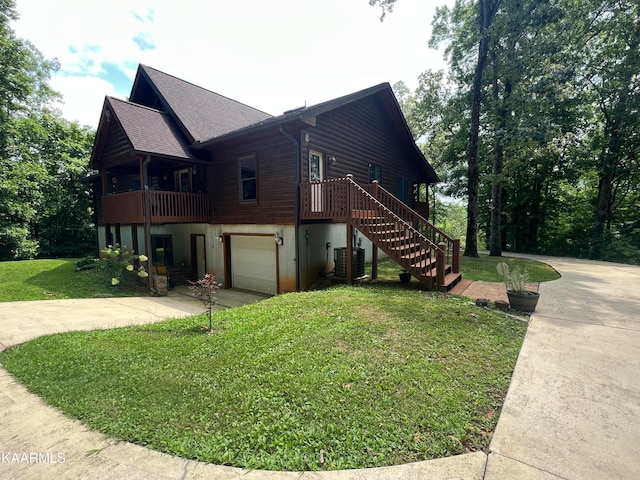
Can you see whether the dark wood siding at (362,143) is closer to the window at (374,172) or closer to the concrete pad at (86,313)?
the window at (374,172)

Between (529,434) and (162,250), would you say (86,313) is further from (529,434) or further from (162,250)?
(529,434)

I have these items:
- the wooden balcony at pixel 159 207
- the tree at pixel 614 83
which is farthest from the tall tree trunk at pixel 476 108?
the wooden balcony at pixel 159 207

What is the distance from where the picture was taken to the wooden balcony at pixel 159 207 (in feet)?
30.1

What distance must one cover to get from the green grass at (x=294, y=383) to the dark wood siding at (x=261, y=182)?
441 cm

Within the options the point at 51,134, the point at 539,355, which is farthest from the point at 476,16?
the point at 51,134

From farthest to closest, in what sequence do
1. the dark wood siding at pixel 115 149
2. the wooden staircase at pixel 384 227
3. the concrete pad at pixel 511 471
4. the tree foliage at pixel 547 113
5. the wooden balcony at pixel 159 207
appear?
the tree foliage at pixel 547 113 < the dark wood siding at pixel 115 149 < the wooden balcony at pixel 159 207 < the wooden staircase at pixel 384 227 < the concrete pad at pixel 511 471

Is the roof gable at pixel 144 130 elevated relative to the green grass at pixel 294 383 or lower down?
elevated

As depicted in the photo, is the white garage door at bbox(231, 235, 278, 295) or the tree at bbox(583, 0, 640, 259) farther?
the tree at bbox(583, 0, 640, 259)

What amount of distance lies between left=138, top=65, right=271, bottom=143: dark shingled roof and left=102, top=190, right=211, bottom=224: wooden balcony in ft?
6.83

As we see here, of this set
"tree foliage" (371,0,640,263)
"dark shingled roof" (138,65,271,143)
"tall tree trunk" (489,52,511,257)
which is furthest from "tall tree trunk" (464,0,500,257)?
"dark shingled roof" (138,65,271,143)

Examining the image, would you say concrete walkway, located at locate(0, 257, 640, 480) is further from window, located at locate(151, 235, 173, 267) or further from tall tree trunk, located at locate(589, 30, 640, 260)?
tall tree trunk, located at locate(589, 30, 640, 260)

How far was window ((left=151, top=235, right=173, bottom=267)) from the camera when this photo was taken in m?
12.3

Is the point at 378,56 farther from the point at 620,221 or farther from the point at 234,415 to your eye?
the point at 620,221

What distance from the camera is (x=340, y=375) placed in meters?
3.09
